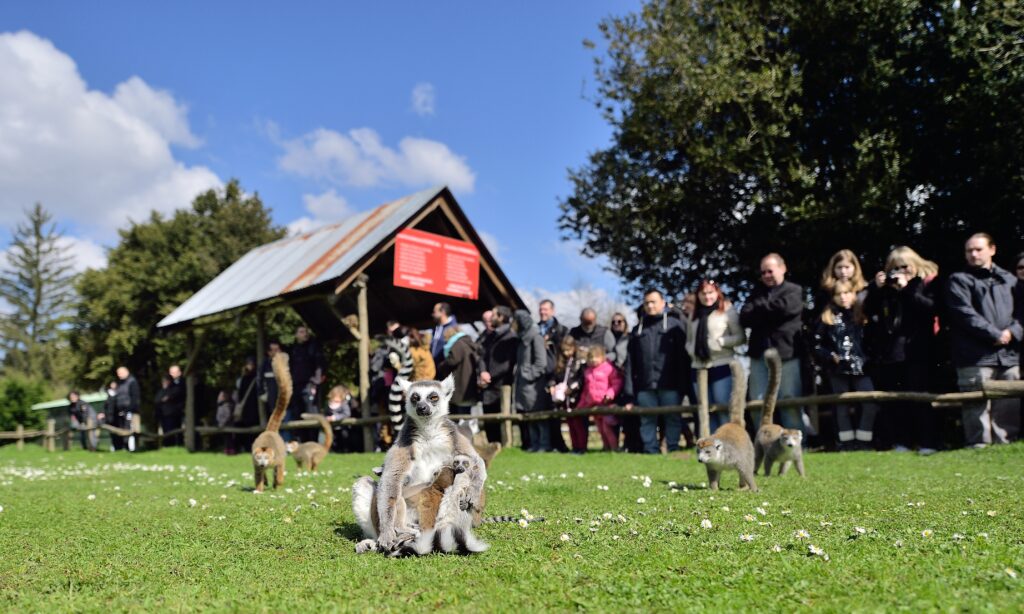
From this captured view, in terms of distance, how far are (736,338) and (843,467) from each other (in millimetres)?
2890

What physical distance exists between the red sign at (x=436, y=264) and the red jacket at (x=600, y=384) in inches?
206

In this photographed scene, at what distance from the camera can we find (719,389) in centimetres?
1242

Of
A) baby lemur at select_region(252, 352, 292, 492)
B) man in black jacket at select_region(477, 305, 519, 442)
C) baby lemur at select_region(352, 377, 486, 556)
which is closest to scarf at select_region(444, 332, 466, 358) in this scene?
man in black jacket at select_region(477, 305, 519, 442)

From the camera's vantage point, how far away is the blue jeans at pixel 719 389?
12.3 m

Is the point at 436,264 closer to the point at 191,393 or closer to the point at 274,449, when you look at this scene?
the point at 274,449

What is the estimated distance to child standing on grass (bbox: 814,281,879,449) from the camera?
456 inches

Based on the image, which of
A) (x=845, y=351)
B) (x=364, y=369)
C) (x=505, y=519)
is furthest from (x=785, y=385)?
(x=364, y=369)

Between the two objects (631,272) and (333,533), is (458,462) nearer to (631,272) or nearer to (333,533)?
(333,533)

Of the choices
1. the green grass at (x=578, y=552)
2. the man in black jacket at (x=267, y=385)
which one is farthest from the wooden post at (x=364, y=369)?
the green grass at (x=578, y=552)

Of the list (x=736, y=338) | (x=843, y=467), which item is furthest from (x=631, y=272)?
(x=843, y=467)

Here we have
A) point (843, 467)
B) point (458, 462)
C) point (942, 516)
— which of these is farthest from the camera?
point (843, 467)

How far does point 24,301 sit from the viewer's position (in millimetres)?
68125

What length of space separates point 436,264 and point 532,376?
486 cm

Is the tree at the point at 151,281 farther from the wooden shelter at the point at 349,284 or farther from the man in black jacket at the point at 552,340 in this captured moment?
the man in black jacket at the point at 552,340
